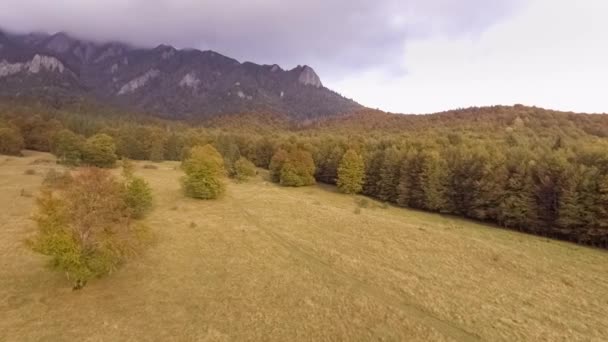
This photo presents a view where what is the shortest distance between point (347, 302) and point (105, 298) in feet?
55.3

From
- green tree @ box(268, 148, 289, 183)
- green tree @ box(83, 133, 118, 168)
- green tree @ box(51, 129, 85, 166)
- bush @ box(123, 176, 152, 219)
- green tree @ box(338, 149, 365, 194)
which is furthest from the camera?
green tree @ box(268, 148, 289, 183)

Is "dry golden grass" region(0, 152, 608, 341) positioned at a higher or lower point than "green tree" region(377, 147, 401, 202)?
lower

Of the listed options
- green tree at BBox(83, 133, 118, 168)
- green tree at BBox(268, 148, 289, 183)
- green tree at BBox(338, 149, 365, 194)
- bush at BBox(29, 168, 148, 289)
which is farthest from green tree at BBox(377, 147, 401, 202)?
green tree at BBox(83, 133, 118, 168)

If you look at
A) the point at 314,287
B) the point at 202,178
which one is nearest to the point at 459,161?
the point at 202,178

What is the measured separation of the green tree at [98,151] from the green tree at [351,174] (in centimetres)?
5568

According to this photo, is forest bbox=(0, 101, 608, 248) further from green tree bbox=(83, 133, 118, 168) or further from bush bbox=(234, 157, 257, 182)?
bush bbox=(234, 157, 257, 182)

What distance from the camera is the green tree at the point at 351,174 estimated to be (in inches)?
2948

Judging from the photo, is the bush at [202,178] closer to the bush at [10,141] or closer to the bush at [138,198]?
the bush at [138,198]

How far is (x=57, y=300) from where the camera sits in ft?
77.4

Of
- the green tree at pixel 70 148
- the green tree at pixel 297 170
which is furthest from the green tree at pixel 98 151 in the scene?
the green tree at pixel 297 170

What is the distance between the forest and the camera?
46.5m

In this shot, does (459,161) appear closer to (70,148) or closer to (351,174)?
(351,174)

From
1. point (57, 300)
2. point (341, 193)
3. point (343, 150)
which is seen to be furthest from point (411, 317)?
point (343, 150)

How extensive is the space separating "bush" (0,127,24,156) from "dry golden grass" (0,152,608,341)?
6236cm
